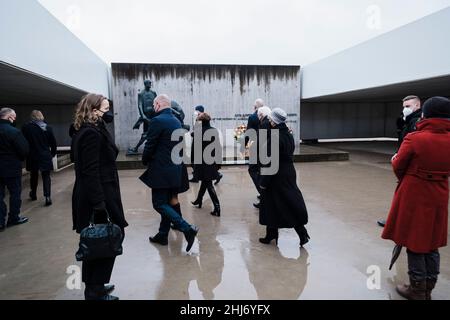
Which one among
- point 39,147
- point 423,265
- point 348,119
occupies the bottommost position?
point 423,265

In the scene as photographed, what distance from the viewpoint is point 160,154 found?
3.25 meters

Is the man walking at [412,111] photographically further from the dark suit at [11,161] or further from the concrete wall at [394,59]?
the dark suit at [11,161]

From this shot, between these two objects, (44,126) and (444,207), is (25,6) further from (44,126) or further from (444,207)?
(444,207)

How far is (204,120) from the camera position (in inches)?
185

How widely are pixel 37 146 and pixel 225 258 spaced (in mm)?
3973

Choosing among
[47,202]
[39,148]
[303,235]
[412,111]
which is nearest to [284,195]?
[303,235]

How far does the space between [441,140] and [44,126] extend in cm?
559

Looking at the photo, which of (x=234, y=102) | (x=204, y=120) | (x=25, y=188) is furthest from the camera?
→ (x=234, y=102)

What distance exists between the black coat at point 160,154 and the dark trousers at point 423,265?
86.3 inches

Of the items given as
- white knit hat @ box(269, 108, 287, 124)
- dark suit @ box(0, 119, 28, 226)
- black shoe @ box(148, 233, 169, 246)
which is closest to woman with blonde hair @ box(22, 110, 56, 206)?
dark suit @ box(0, 119, 28, 226)

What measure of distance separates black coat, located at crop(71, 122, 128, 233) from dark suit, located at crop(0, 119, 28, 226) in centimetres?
245

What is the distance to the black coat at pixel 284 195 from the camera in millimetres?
3328

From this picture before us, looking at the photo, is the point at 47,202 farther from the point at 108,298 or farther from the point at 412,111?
the point at 412,111
